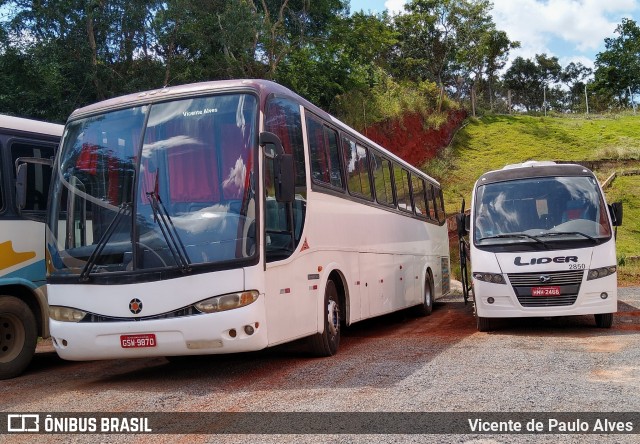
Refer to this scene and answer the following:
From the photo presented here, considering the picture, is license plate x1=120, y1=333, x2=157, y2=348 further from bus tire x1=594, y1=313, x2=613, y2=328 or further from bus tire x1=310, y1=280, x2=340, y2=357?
bus tire x1=594, y1=313, x2=613, y2=328

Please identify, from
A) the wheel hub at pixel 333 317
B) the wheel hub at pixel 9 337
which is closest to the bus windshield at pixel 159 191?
the wheel hub at pixel 9 337

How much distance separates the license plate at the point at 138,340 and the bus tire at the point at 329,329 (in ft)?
7.22

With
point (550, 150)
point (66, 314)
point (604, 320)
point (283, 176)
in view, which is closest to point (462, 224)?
point (604, 320)

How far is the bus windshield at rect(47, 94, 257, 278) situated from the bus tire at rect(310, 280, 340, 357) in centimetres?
199

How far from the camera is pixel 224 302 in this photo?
6.98 meters

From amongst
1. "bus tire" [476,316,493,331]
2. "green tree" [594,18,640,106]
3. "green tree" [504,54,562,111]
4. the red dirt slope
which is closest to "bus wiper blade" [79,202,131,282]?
"bus tire" [476,316,493,331]

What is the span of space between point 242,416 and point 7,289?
4689mm

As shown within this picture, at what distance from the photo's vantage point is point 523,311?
10.5 metres

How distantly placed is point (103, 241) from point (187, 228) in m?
0.97

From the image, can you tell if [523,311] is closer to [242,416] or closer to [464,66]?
[242,416]

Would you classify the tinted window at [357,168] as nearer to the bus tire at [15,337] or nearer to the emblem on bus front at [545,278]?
the emblem on bus front at [545,278]

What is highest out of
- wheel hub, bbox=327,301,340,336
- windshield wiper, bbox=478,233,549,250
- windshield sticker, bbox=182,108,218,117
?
windshield sticker, bbox=182,108,218,117

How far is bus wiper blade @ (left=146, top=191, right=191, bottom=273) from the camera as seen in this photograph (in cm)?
703

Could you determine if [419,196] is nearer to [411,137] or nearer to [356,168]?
[356,168]
